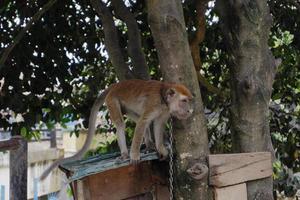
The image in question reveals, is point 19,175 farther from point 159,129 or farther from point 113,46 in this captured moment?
point 113,46

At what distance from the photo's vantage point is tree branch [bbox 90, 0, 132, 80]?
11.5ft

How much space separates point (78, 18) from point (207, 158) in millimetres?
3004

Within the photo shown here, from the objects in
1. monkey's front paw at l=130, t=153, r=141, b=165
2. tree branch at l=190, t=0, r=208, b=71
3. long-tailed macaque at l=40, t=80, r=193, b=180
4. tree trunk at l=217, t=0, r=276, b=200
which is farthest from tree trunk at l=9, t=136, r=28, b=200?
tree branch at l=190, t=0, r=208, b=71

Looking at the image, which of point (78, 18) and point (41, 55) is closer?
point (41, 55)

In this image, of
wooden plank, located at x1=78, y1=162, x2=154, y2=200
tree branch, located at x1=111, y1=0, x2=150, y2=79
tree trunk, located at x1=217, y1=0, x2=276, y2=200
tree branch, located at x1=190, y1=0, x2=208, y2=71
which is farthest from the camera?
tree branch, located at x1=111, y1=0, x2=150, y2=79

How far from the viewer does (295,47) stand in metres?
5.20

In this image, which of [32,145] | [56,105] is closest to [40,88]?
[56,105]

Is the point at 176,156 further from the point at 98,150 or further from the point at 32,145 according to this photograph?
the point at 32,145

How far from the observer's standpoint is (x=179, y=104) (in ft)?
9.12

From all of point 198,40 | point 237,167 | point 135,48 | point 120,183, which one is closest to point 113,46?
point 135,48

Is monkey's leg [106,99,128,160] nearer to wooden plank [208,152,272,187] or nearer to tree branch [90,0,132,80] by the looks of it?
tree branch [90,0,132,80]

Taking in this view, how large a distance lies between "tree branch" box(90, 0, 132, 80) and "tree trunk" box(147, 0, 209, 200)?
1011 millimetres

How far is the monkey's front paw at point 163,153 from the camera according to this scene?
283 cm

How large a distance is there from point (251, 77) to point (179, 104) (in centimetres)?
A: 44
